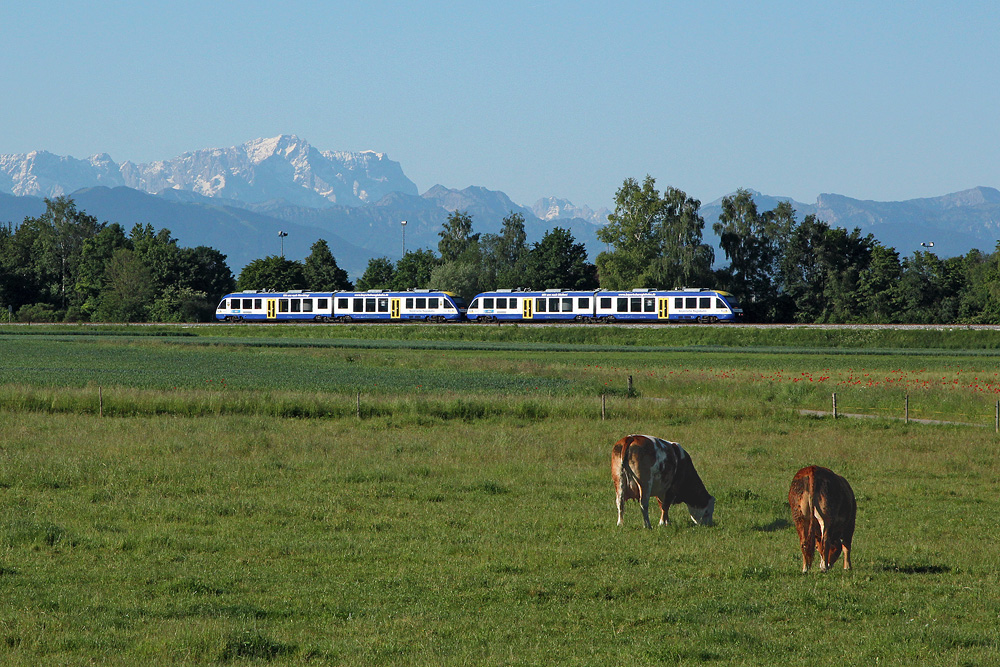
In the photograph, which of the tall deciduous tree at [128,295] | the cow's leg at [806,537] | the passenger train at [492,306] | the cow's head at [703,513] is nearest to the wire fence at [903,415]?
the cow's head at [703,513]

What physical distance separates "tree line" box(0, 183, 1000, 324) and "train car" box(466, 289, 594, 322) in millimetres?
15829

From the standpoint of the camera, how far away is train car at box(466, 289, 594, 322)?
309 feet

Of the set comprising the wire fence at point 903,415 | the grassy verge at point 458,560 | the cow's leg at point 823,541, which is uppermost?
the cow's leg at point 823,541

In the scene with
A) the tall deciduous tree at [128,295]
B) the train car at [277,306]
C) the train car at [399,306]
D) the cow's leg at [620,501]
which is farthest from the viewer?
the tall deciduous tree at [128,295]

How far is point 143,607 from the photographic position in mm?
11367

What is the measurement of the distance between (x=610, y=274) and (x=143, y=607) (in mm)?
104868

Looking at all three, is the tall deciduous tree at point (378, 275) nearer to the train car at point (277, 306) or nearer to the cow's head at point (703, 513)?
the train car at point (277, 306)

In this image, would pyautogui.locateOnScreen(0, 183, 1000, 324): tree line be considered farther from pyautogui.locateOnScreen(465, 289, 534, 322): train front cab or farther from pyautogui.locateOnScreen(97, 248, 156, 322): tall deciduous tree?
pyautogui.locateOnScreen(465, 289, 534, 322): train front cab

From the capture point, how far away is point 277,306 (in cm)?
10312

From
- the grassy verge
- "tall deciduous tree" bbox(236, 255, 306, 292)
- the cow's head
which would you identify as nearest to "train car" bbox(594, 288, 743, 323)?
"tall deciduous tree" bbox(236, 255, 306, 292)

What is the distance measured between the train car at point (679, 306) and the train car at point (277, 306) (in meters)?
30.2

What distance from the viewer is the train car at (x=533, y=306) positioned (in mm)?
94312

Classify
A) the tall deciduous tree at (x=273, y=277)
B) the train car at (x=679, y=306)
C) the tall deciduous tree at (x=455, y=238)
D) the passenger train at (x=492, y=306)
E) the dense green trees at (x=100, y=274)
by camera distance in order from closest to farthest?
the train car at (x=679, y=306), the passenger train at (x=492, y=306), the dense green trees at (x=100, y=274), the tall deciduous tree at (x=273, y=277), the tall deciduous tree at (x=455, y=238)

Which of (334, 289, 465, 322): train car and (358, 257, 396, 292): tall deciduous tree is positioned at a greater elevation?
(358, 257, 396, 292): tall deciduous tree
